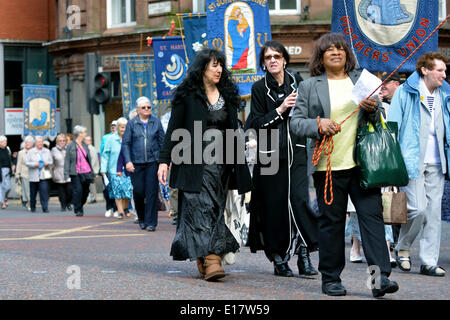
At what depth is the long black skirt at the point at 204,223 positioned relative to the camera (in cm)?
789

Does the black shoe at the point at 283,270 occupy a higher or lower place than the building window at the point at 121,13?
lower

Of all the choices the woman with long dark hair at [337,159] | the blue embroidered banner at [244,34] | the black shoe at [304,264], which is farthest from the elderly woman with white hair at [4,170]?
the woman with long dark hair at [337,159]

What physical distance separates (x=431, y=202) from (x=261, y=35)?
752 centimetres

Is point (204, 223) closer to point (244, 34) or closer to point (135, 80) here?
point (244, 34)

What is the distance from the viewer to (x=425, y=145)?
875 centimetres

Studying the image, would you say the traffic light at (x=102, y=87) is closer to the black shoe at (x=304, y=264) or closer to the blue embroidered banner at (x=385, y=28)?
the blue embroidered banner at (x=385, y=28)

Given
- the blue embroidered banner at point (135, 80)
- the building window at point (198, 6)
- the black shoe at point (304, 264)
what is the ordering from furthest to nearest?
the building window at point (198, 6), the blue embroidered banner at point (135, 80), the black shoe at point (304, 264)

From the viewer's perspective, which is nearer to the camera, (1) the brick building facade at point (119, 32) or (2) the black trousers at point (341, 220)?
(2) the black trousers at point (341, 220)

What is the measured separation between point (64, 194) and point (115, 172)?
525 centimetres

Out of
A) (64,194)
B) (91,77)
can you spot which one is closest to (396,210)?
(91,77)

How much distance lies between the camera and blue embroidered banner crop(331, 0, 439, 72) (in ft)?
34.0

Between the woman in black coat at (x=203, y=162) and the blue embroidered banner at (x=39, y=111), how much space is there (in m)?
23.7

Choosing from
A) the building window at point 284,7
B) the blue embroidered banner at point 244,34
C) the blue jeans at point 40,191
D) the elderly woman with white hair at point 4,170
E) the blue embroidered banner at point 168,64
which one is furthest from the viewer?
the building window at point 284,7
